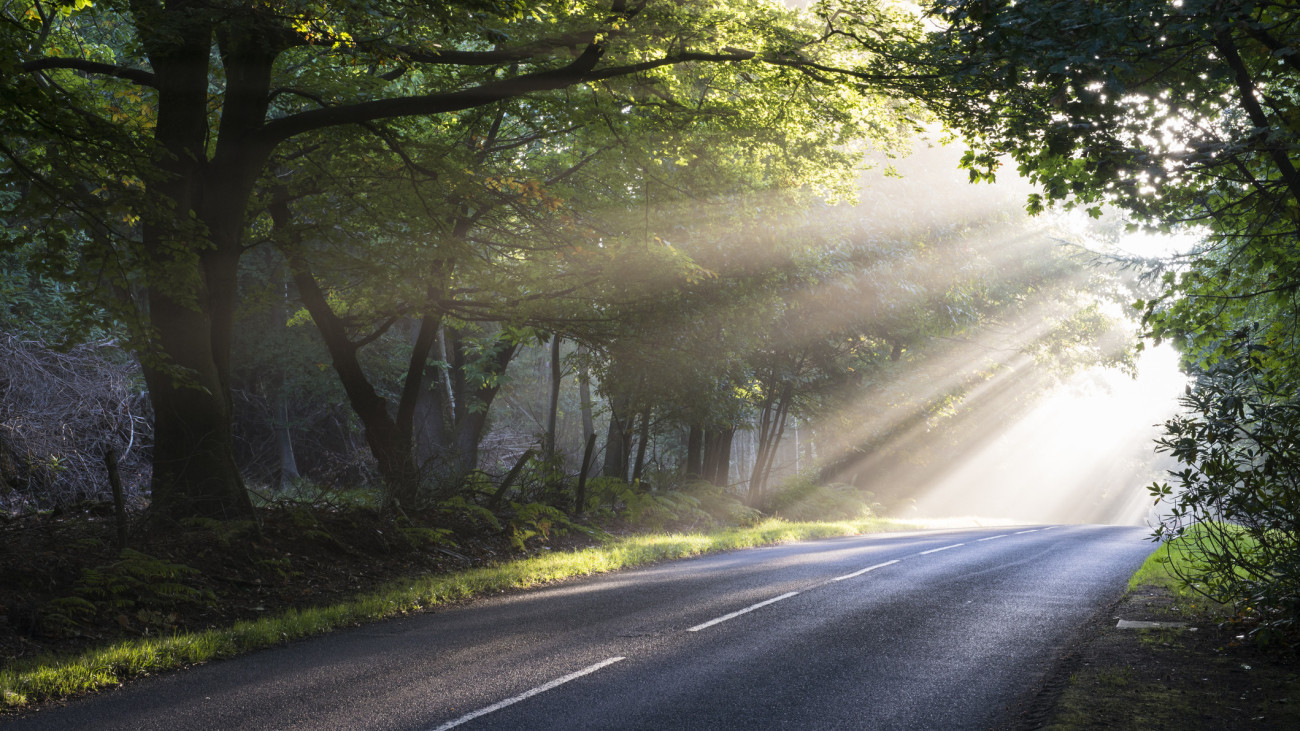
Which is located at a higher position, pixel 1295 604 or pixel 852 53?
pixel 852 53

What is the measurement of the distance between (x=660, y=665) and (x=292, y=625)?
386 centimetres

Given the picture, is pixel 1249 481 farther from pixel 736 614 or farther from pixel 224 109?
pixel 224 109

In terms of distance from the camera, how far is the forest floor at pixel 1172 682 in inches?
219

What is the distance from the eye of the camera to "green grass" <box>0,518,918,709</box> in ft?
20.8

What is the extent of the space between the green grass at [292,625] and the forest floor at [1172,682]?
662 centimetres

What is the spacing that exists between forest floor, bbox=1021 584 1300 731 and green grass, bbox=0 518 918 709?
6616mm

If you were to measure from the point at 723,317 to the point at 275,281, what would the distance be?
1070cm

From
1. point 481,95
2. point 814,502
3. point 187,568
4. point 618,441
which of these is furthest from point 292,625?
point 814,502

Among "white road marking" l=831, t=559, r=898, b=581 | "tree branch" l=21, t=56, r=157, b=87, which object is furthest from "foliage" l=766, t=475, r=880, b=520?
"tree branch" l=21, t=56, r=157, b=87

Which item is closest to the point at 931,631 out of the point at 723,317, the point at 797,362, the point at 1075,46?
the point at 1075,46

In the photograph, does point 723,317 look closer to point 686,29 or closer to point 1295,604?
point 686,29

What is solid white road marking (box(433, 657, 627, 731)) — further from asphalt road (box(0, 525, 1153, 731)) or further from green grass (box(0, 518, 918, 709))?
green grass (box(0, 518, 918, 709))

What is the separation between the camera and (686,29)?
35.1ft

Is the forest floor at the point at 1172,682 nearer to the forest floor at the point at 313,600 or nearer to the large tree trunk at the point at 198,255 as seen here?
the forest floor at the point at 313,600
